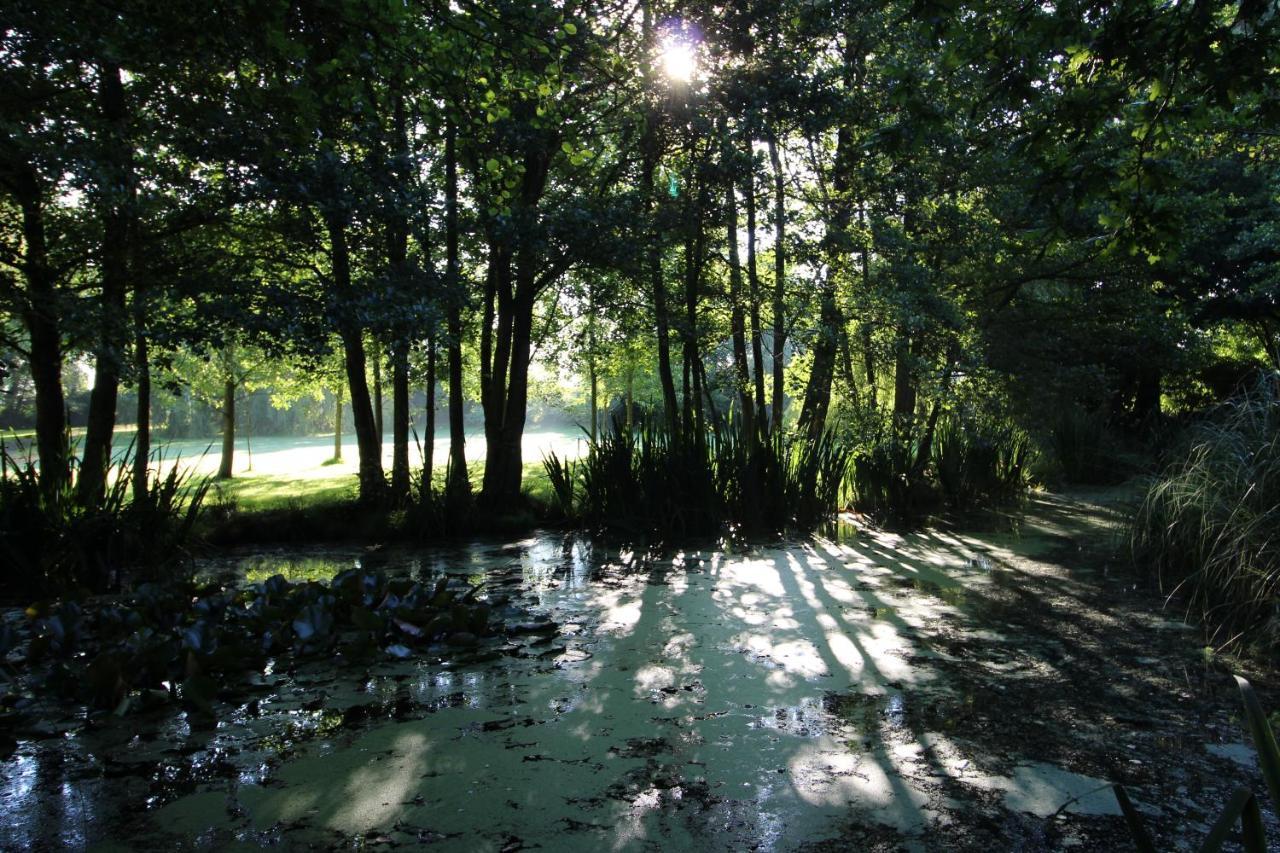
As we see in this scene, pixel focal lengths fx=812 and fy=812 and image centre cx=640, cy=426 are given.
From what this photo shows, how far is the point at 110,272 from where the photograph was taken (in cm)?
557

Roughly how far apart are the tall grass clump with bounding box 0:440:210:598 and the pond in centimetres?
219

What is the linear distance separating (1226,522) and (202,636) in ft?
13.8

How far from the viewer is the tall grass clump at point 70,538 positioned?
13.8ft

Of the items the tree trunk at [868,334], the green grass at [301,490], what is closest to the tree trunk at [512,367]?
the green grass at [301,490]

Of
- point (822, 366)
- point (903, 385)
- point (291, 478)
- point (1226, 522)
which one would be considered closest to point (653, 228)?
point (822, 366)

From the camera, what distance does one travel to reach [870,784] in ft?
6.65

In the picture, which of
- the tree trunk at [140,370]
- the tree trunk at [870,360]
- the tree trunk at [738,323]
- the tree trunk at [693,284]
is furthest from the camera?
the tree trunk at [738,323]

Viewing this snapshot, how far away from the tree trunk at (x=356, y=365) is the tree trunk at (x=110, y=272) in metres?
1.20

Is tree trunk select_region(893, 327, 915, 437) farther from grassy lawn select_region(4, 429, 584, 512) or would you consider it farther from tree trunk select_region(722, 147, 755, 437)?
grassy lawn select_region(4, 429, 584, 512)

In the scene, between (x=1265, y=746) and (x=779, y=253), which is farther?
(x=779, y=253)

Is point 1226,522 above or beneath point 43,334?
beneath

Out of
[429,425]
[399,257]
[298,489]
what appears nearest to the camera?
[399,257]

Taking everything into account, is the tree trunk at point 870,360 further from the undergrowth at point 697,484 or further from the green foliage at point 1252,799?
the green foliage at point 1252,799

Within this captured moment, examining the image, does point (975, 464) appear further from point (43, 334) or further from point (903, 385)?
point (43, 334)
